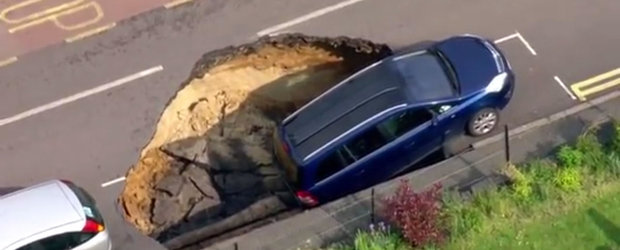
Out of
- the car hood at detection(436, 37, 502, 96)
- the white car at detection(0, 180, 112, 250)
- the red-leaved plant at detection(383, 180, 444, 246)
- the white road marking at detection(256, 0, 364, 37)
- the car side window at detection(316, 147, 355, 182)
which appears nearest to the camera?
the red-leaved plant at detection(383, 180, 444, 246)

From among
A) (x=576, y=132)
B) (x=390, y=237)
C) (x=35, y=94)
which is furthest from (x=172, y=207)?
(x=576, y=132)

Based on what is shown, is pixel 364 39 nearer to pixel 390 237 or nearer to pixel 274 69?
pixel 274 69

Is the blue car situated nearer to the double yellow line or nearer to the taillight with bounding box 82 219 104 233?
the double yellow line

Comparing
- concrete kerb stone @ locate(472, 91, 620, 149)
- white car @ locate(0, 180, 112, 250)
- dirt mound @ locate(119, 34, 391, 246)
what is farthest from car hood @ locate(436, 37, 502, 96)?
white car @ locate(0, 180, 112, 250)

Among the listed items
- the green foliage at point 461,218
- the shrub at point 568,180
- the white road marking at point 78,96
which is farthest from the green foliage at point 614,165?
the white road marking at point 78,96

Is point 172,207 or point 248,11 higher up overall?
point 248,11

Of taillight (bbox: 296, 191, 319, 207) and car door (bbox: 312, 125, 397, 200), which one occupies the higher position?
car door (bbox: 312, 125, 397, 200)
